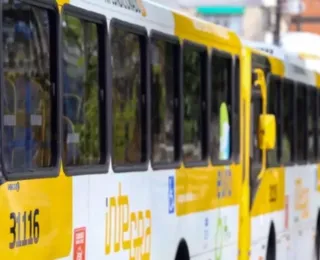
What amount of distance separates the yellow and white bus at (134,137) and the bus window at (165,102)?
18 millimetres

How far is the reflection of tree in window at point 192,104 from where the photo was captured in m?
12.1

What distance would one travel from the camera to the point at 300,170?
61.7 ft

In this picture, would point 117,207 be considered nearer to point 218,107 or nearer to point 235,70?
point 218,107

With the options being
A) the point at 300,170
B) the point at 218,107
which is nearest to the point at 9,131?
the point at 218,107

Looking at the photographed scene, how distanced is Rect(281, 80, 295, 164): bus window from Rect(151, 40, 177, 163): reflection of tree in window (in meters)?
6.00

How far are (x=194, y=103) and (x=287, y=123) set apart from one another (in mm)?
5610

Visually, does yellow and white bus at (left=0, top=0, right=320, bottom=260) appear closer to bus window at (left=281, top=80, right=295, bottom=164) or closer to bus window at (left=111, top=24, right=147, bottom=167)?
bus window at (left=111, top=24, right=147, bottom=167)

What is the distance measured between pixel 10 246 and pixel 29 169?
0.69 meters

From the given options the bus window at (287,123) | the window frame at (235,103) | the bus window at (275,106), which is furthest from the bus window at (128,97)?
the bus window at (287,123)

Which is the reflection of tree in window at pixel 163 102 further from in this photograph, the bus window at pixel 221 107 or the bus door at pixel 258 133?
the bus door at pixel 258 133

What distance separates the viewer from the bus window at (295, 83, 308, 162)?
62.1 feet

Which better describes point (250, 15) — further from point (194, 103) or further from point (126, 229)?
point (126, 229)

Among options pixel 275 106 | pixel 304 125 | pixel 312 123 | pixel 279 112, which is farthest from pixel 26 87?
pixel 312 123

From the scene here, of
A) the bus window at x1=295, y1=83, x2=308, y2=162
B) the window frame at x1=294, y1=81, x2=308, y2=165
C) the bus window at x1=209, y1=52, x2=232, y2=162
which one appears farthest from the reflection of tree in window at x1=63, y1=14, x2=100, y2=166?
the bus window at x1=295, y1=83, x2=308, y2=162
